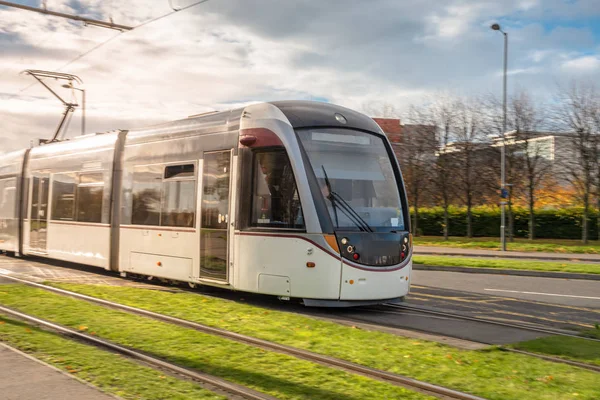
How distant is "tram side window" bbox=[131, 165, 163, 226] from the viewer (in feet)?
42.5

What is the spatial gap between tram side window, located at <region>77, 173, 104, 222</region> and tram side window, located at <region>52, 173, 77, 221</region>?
431 millimetres

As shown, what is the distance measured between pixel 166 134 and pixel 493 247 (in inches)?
958

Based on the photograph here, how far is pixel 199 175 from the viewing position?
1183 centimetres

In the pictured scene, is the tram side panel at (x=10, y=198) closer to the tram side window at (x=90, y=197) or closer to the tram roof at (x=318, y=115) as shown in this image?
the tram side window at (x=90, y=197)

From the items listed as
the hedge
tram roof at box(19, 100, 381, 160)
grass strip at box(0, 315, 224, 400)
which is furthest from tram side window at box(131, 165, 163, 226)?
the hedge

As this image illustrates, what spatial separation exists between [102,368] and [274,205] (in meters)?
4.58

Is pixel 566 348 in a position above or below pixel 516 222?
below

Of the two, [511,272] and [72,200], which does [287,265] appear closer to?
[72,200]

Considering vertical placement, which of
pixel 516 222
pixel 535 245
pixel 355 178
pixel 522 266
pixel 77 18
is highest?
pixel 77 18

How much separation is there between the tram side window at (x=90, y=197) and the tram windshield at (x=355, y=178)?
664 centimetres


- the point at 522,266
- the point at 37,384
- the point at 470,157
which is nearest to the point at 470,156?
the point at 470,157

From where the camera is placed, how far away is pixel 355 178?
10391 mm

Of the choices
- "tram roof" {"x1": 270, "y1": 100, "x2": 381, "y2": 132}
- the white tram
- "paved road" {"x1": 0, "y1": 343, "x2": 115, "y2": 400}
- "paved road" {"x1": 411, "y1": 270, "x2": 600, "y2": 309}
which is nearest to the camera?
"paved road" {"x1": 0, "y1": 343, "x2": 115, "y2": 400}

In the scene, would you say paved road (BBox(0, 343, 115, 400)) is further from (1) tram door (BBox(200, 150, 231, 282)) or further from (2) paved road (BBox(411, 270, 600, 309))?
(2) paved road (BBox(411, 270, 600, 309))
